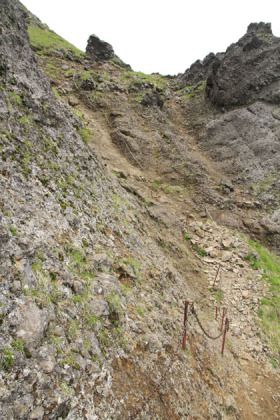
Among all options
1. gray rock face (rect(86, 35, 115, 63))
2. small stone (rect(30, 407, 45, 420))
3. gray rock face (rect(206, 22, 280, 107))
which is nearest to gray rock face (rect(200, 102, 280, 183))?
gray rock face (rect(206, 22, 280, 107))

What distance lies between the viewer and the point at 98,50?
121 feet

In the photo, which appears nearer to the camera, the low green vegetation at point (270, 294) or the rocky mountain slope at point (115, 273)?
the rocky mountain slope at point (115, 273)

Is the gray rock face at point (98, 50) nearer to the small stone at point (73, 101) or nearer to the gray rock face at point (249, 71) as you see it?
the small stone at point (73, 101)

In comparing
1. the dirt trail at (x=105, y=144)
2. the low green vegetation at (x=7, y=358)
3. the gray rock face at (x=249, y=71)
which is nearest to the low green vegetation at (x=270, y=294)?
the dirt trail at (x=105, y=144)

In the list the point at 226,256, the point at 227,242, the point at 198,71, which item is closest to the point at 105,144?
the point at 227,242

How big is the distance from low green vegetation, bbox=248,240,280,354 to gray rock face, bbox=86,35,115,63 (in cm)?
3598

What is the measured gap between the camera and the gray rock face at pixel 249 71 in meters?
27.2

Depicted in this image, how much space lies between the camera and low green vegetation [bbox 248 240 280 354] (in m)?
10.9

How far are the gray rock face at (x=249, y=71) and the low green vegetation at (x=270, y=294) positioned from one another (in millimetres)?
19866

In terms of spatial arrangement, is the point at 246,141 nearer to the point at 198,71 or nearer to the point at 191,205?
the point at 191,205

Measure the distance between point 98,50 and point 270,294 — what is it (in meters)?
→ 41.3

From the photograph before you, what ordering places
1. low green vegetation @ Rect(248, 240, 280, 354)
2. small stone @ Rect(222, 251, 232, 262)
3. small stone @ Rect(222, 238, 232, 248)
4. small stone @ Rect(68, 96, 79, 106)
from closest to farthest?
low green vegetation @ Rect(248, 240, 280, 354)
small stone @ Rect(222, 251, 232, 262)
small stone @ Rect(222, 238, 232, 248)
small stone @ Rect(68, 96, 79, 106)

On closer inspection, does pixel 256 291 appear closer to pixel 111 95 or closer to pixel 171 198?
pixel 171 198

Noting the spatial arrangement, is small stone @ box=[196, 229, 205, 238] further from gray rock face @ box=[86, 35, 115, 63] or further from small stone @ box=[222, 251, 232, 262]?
gray rock face @ box=[86, 35, 115, 63]
